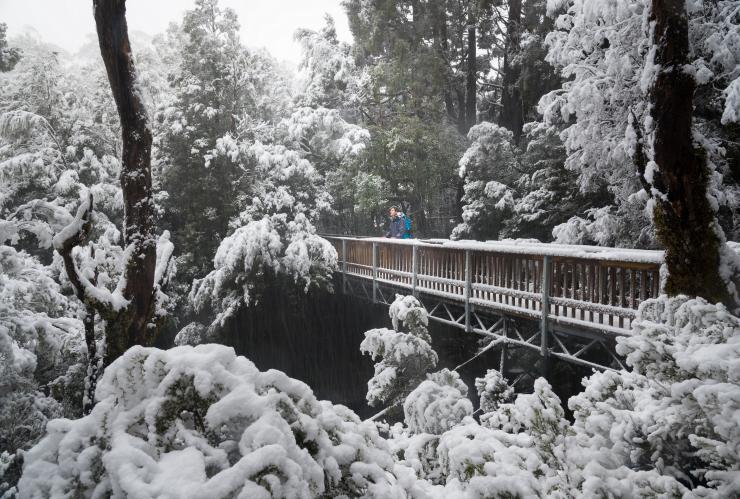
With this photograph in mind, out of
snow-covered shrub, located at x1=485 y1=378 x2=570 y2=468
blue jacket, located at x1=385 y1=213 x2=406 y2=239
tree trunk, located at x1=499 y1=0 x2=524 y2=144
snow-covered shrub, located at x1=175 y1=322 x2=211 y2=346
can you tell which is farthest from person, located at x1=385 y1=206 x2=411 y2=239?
snow-covered shrub, located at x1=485 y1=378 x2=570 y2=468

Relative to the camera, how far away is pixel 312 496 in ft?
4.57

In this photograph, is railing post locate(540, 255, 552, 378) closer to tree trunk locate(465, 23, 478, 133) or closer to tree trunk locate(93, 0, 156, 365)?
Answer: tree trunk locate(93, 0, 156, 365)

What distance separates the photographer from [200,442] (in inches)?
57.7

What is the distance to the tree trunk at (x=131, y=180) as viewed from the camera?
4.04 metres

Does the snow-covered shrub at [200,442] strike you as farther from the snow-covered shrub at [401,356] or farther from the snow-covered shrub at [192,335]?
the snow-covered shrub at [192,335]

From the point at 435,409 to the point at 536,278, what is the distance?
439cm

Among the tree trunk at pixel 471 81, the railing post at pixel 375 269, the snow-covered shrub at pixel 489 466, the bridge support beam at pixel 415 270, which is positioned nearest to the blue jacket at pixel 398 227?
the railing post at pixel 375 269

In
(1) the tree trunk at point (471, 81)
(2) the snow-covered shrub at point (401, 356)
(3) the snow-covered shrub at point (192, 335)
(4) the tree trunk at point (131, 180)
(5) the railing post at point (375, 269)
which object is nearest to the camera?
(4) the tree trunk at point (131, 180)

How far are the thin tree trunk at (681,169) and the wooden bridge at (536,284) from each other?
1.64 meters

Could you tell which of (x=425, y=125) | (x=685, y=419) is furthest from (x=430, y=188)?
(x=685, y=419)

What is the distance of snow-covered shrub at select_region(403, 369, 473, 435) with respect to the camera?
11.7 feet

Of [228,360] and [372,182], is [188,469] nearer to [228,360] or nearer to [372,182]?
[228,360]

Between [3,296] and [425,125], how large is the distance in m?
13.3

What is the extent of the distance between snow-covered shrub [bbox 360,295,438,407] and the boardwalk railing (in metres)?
2.85
